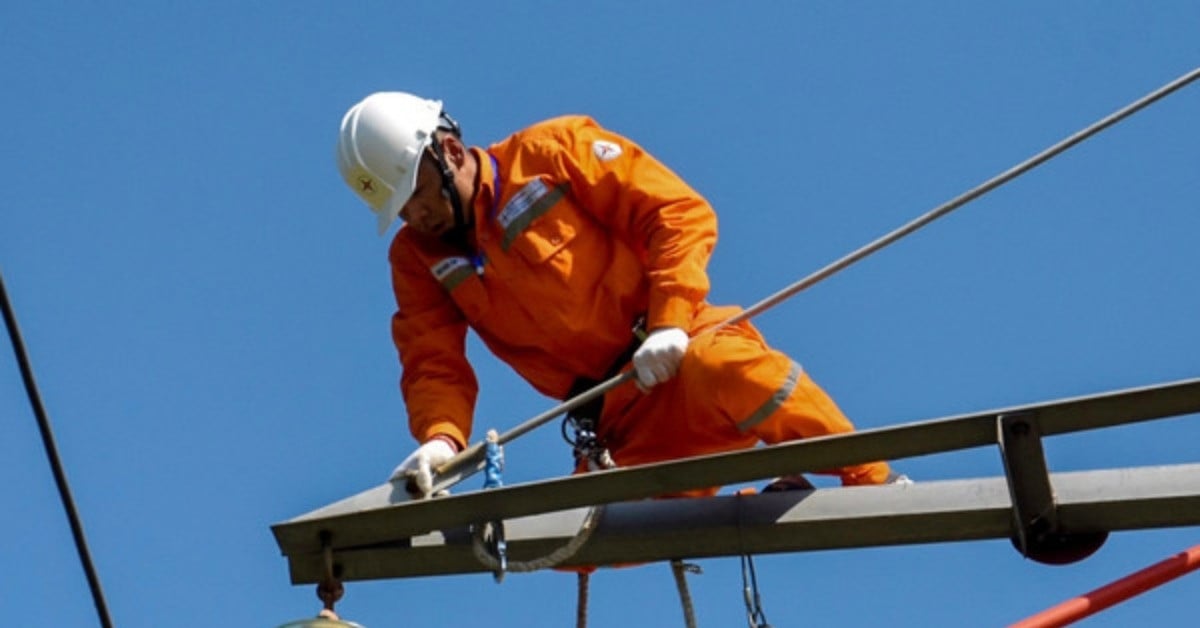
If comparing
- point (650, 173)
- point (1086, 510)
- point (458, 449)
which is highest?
point (650, 173)

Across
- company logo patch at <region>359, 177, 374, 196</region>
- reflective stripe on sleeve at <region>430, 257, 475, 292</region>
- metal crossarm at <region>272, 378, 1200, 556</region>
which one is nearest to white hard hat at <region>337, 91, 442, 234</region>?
company logo patch at <region>359, 177, 374, 196</region>

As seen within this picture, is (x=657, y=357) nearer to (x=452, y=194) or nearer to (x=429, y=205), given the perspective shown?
(x=452, y=194)

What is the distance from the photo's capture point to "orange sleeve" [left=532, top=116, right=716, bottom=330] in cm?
816

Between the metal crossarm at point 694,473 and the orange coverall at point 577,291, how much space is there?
1183mm

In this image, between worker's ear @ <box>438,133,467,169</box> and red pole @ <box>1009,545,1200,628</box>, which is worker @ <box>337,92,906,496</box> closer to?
worker's ear @ <box>438,133,467,169</box>

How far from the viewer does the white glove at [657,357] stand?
26.0ft

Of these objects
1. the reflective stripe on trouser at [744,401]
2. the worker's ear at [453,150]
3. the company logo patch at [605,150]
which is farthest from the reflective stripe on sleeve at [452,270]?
the reflective stripe on trouser at [744,401]

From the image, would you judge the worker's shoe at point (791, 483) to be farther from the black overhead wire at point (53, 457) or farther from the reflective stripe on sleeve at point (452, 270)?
the black overhead wire at point (53, 457)

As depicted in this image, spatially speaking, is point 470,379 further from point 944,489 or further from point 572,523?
point 944,489

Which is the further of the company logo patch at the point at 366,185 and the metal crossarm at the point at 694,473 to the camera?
the company logo patch at the point at 366,185

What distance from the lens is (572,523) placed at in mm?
7391

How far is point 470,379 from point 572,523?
1.45 metres

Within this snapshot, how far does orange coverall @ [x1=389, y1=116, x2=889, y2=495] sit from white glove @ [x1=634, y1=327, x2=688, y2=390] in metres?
0.08

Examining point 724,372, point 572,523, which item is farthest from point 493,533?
point 724,372
